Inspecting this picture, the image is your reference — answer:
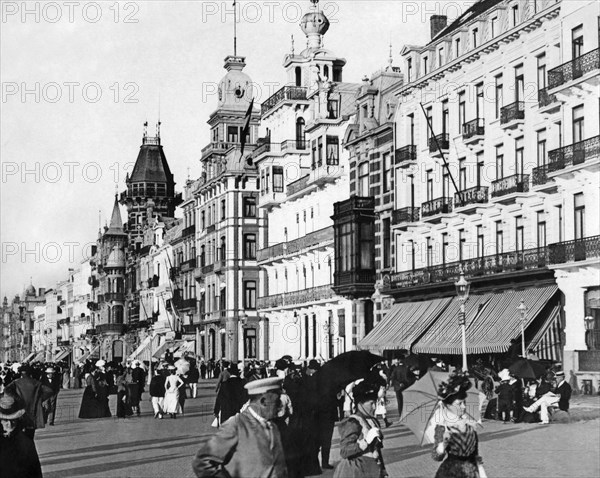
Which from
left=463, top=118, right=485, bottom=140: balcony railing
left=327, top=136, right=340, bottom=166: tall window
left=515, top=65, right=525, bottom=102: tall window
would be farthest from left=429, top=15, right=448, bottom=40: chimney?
left=515, top=65, right=525, bottom=102: tall window

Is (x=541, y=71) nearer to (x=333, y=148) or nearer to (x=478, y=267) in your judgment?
(x=478, y=267)

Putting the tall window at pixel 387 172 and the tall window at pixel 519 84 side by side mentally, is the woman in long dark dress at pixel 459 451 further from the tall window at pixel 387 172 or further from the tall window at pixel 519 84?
the tall window at pixel 387 172

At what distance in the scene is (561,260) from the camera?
3631 cm

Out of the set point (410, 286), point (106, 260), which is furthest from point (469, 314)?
point (106, 260)

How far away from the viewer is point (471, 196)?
142 ft

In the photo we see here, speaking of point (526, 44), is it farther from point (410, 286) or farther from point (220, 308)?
point (220, 308)

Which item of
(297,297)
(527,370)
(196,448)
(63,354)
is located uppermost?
(297,297)

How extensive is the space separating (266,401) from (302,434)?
9241 millimetres

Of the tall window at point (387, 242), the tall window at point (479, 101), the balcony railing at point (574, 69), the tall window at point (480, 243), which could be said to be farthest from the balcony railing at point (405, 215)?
the balcony railing at point (574, 69)

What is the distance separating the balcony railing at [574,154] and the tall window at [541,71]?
2851mm

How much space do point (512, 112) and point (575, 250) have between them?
6736mm

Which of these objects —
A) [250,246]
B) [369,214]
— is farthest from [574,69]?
[250,246]

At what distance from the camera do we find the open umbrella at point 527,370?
2683cm

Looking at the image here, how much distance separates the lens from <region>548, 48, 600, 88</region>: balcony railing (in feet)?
114
